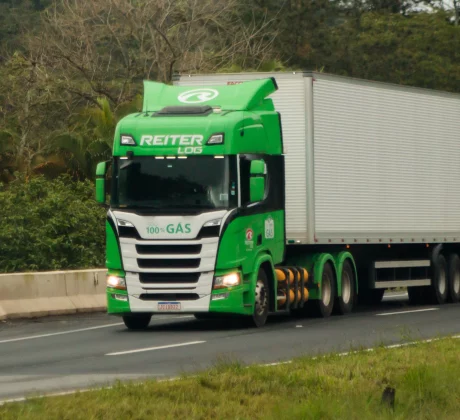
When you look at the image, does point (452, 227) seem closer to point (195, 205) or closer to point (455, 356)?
point (195, 205)

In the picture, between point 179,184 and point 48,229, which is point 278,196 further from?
point 48,229

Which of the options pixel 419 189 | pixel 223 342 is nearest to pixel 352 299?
pixel 419 189

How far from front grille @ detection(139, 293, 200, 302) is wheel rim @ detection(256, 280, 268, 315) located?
1.26m

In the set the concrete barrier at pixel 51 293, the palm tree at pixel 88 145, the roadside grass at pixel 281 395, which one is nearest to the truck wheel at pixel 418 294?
the concrete barrier at pixel 51 293

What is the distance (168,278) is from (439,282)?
32.7ft

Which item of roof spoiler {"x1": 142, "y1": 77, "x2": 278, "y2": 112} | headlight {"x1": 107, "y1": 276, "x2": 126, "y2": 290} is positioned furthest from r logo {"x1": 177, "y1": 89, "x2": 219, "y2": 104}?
headlight {"x1": 107, "y1": 276, "x2": 126, "y2": 290}

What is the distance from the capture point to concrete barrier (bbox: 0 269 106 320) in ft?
73.9

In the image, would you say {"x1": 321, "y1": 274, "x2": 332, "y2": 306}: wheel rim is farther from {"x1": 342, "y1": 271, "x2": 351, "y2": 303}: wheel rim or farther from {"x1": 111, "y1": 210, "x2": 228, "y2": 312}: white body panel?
{"x1": 111, "y1": 210, "x2": 228, "y2": 312}: white body panel

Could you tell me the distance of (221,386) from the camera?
429 inches

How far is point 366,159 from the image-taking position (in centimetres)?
2356

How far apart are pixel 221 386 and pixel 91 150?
76.9 ft

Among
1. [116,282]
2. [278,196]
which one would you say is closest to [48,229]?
[278,196]

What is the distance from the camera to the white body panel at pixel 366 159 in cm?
2159

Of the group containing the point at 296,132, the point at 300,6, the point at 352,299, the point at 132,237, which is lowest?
the point at 352,299
